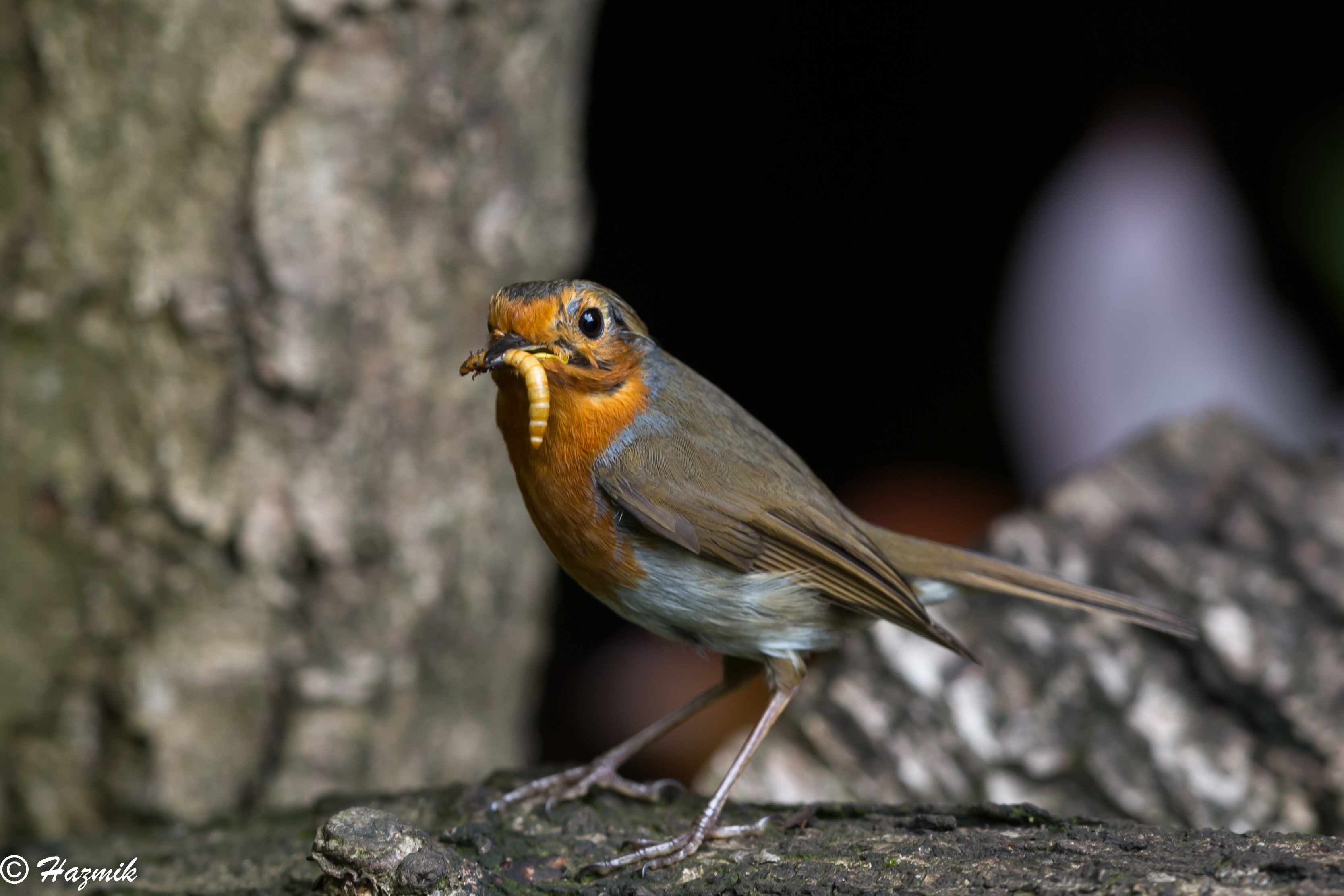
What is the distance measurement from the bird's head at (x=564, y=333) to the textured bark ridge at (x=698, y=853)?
1.00m

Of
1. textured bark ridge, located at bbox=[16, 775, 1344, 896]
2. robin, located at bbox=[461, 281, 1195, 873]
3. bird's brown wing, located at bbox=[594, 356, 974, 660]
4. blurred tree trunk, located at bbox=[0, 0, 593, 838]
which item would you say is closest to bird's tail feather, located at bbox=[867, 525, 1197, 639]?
robin, located at bbox=[461, 281, 1195, 873]

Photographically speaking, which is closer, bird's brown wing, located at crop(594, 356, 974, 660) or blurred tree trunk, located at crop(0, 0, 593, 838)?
bird's brown wing, located at crop(594, 356, 974, 660)

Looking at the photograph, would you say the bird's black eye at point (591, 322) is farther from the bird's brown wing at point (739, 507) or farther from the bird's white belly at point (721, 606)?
the bird's white belly at point (721, 606)

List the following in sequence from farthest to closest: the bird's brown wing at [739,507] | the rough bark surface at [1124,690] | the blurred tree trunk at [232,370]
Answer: the blurred tree trunk at [232,370] → the rough bark surface at [1124,690] → the bird's brown wing at [739,507]

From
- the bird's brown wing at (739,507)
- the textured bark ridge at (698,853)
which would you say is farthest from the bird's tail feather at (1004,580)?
the textured bark ridge at (698,853)

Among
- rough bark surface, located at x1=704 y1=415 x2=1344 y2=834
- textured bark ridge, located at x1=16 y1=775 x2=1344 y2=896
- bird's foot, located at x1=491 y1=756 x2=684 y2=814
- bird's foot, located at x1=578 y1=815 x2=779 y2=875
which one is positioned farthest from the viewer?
rough bark surface, located at x1=704 y1=415 x2=1344 y2=834

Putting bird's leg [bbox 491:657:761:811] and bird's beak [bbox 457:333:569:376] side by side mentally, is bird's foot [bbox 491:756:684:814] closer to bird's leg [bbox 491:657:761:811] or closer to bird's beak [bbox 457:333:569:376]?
bird's leg [bbox 491:657:761:811]

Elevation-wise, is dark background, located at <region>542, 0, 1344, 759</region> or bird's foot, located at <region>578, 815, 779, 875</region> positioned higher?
dark background, located at <region>542, 0, 1344, 759</region>

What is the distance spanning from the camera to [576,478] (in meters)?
2.52

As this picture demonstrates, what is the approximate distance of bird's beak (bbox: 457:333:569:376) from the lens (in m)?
2.34

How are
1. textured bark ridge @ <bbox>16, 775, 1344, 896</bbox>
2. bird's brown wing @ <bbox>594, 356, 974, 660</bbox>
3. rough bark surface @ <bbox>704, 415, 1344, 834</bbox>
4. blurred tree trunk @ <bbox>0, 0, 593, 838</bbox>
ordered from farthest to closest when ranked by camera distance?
blurred tree trunk @ <bbox>0, 0, 593, 838</bbox>
rough bark surface @ <bbox>704, 415, 1344, 834</bbox>
bird's brown wing @ <bbox>594, 356, 974, 660</bbox>
textured bark ridge @ <bbox>16, 775, 1344, 896</bbox>

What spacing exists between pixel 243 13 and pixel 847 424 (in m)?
3.94

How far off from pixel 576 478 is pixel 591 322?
358 mm

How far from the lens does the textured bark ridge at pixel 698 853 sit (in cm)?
195
